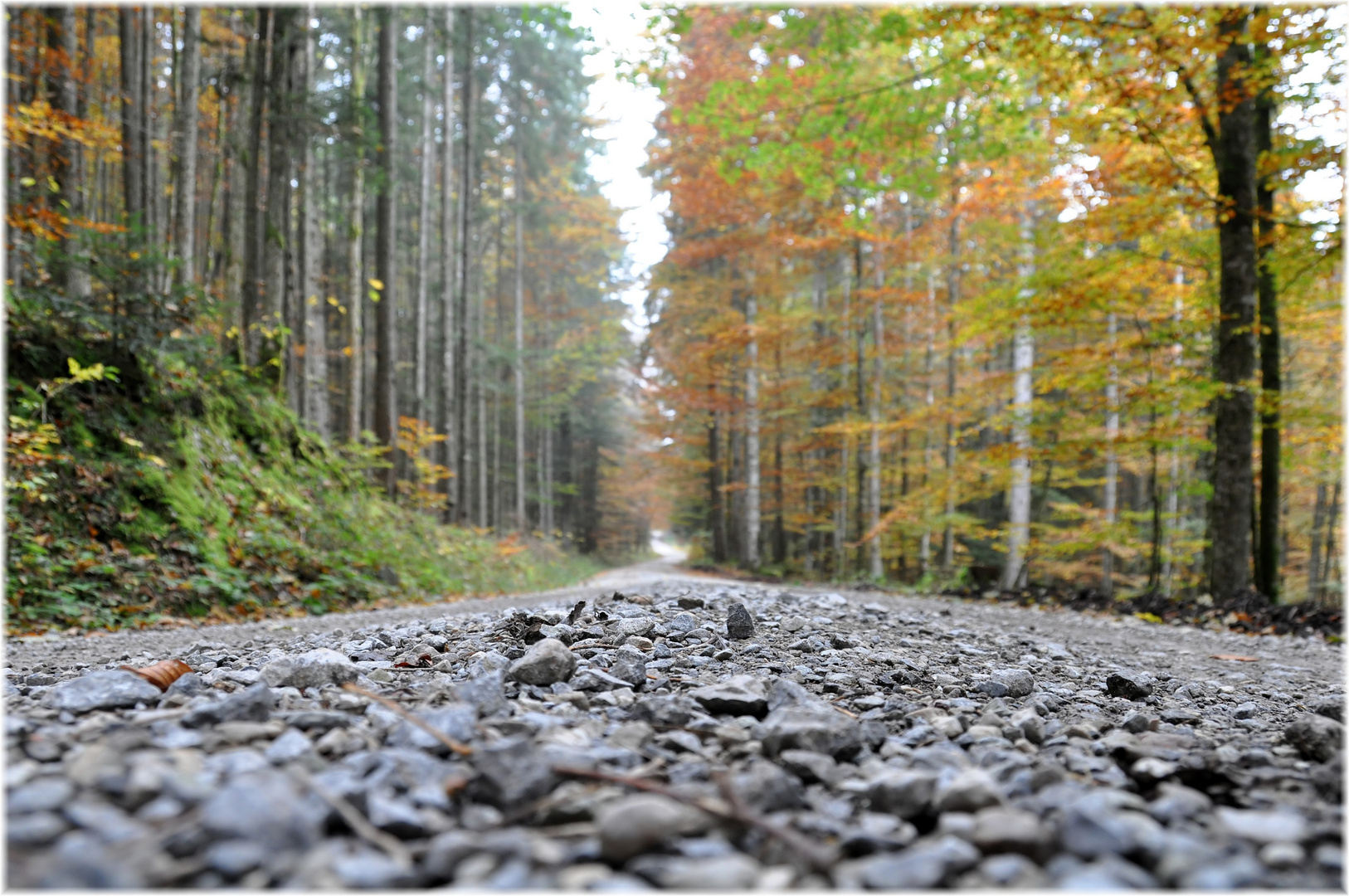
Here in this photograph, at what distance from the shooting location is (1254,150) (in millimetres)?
6328

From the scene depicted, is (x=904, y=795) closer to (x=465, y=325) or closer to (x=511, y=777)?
(x=511, y=777)

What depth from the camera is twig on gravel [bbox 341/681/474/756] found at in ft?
4.60

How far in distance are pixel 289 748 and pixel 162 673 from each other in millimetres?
901

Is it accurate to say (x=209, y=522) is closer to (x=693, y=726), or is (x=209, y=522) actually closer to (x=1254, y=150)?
(x=693, y=726)

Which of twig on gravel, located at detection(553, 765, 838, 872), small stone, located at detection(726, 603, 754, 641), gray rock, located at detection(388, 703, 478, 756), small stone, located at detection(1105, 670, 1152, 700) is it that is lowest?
small stone, located at detection(1105, 670, 1152, 700)

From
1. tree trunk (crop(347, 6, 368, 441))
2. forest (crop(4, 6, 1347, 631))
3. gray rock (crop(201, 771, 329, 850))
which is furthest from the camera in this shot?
tree trunk (crop(347, 6, 368, 441))

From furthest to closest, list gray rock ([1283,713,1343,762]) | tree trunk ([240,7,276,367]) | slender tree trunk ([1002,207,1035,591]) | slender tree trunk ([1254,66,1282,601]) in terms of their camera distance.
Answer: slender tree trunk ([1002,207,1035,591]) → tree trunk ([240,7,276,367]) → slender tree trunk ([1254,66,1282,601]) → gray rock ([1283,713,1343,762])

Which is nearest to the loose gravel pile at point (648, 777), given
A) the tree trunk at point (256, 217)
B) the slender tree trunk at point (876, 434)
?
the tree trunk at point (256, 217)

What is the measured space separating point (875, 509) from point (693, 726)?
1159 cm

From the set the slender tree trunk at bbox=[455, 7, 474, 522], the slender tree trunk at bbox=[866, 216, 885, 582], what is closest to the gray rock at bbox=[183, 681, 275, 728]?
the slender tree trunk at bbox=[866, 216, 885, 582]

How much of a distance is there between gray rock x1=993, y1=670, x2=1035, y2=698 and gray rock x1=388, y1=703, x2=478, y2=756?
1685mm

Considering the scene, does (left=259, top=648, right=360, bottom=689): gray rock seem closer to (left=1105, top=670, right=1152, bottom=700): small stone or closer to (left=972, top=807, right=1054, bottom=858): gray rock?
(left=972, top=807, right=1054, bottom=858): gray rock

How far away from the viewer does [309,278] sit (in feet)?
40.9

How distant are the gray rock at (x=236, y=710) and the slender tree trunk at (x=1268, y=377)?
25.4 feet
